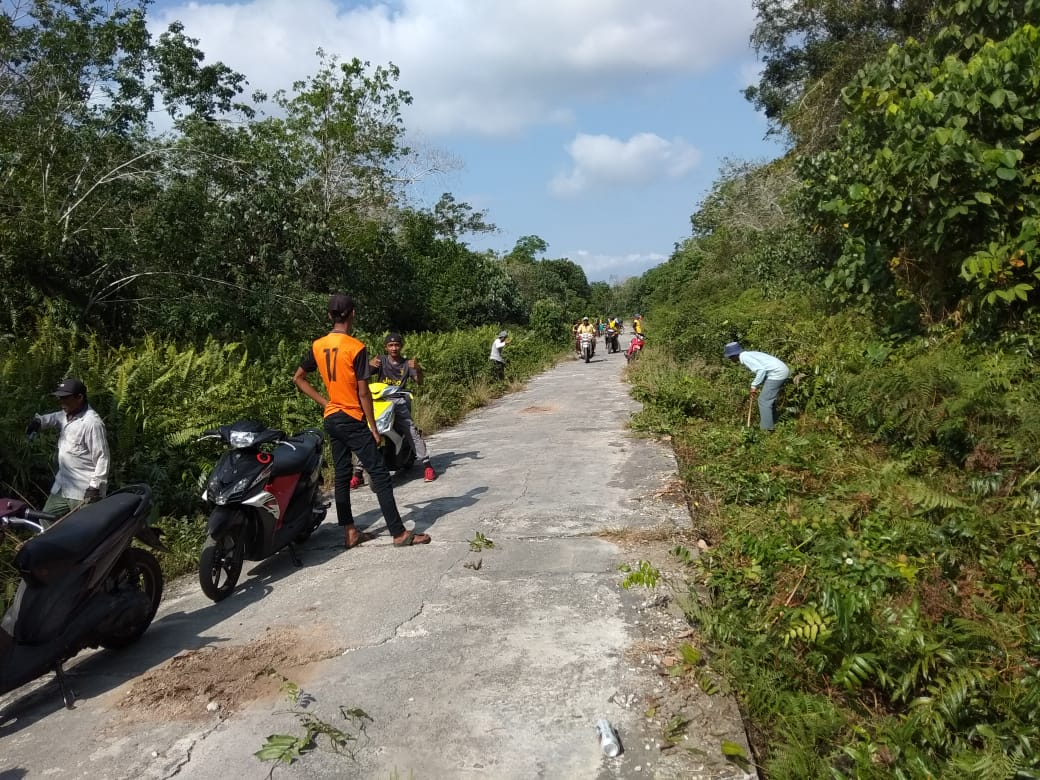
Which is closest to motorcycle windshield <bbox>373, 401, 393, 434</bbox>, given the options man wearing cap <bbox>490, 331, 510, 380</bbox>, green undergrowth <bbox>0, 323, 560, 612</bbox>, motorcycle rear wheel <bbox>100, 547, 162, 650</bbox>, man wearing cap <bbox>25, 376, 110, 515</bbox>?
green undergrowth <bbox>0, 323, 560, 612</bbox>

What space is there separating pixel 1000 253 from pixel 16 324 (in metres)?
10.8

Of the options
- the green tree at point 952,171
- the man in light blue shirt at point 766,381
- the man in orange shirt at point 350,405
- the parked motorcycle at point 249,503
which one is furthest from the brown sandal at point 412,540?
the man in light blue shirt at point 766,381

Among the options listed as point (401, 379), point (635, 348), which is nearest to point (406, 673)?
point (401, 379)

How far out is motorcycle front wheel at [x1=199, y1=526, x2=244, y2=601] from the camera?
183 inches

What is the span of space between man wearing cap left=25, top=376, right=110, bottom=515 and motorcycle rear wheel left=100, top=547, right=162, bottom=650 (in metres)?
0.82

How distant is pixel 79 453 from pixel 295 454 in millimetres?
1402

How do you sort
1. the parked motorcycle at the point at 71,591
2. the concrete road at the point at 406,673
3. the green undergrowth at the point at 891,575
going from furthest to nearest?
the parked motorcycle at the point at 71,591 < the concrete road at the point at 406,673 < the green undergrowth at the point at 891,575

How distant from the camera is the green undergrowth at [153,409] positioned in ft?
20.1

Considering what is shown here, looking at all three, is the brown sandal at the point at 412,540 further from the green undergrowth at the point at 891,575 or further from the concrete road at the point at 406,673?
the green undergrowth at the point at 891,575

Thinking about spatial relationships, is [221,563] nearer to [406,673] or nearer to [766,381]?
[406,673]

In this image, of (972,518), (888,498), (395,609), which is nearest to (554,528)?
(395,609)

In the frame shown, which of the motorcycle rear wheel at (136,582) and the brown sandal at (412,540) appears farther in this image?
the brown sandal at (412,540)

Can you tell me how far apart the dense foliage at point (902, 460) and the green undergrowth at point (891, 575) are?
1cm

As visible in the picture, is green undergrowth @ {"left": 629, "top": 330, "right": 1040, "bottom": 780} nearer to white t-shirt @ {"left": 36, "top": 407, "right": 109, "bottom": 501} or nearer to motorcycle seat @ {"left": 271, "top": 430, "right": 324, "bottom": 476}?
motorcycle seat @ {"left": 271, "top": 430, "right": 324, "bottom": 476}
